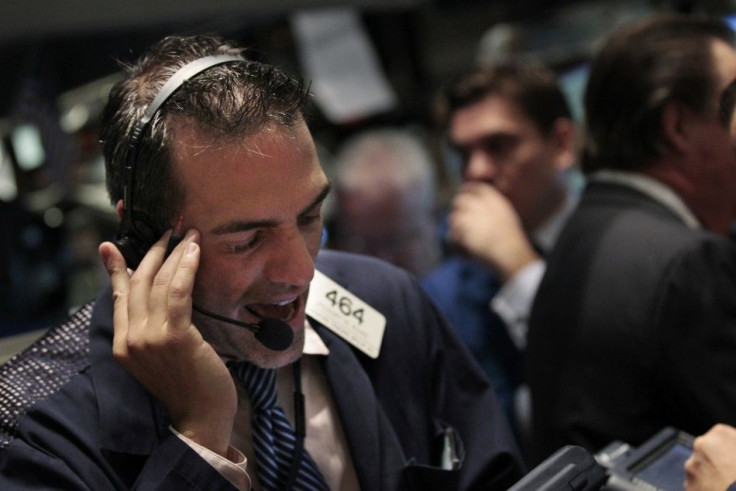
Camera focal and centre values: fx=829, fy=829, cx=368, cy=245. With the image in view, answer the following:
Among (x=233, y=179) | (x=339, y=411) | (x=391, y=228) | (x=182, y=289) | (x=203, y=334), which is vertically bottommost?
(x=391, y=228)

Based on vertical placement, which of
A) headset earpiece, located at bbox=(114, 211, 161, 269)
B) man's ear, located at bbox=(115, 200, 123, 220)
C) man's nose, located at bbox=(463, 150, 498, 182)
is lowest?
man's nose, located at bbox=(463, 150, 498, 182)

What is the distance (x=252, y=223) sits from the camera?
3.87 feet

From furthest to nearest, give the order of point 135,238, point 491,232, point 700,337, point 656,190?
point 491,232 < point 656,190 < point 700,337 < point 135,238

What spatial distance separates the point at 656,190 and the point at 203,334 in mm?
1102

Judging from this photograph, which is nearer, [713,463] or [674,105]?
A: [713,463]

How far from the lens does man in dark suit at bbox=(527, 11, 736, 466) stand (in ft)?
5.19

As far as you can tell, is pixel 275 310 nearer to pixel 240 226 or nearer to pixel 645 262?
pixel 240 226

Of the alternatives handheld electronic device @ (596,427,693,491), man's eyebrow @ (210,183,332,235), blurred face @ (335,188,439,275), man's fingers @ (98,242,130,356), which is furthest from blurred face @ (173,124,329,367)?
blurred face @ (335,188,439,275)

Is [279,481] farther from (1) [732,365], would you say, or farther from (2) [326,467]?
(1) [732,365]

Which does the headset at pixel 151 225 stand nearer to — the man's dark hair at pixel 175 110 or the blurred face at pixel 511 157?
the man's dark hair at pixel 175 110

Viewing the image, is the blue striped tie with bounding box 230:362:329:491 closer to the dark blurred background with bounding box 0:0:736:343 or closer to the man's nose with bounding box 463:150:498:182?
the dark blurred background with bounding box 0:0:736:343

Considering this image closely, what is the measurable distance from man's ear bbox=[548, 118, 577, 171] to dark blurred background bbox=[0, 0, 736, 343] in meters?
0.55

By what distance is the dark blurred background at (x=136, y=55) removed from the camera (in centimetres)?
167

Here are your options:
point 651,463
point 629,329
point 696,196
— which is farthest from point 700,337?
point 696,196
